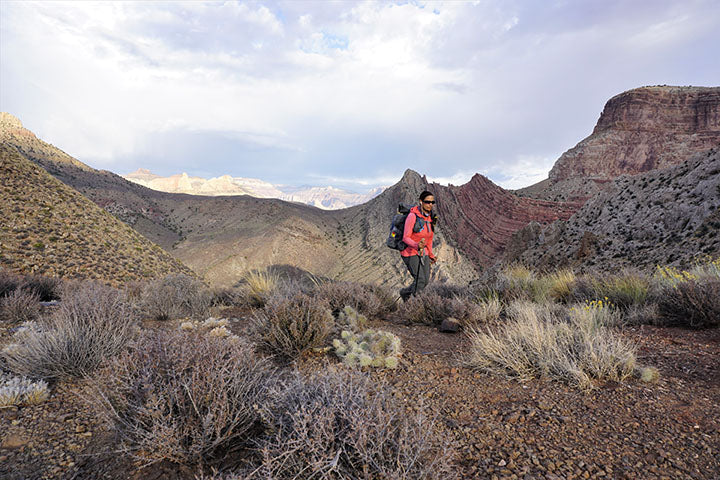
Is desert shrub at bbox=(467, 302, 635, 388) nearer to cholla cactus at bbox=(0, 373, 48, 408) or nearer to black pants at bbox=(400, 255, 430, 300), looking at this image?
black pants at bbox=(400, 255, 430, 300)

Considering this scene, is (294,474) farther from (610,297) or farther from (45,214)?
(45,214)

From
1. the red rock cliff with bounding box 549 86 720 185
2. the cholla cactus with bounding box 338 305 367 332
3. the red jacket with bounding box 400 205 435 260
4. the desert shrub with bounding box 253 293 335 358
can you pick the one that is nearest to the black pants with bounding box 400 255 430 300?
the red jacket with bounding box 400 205 435 260

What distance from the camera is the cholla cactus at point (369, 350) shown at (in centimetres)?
349

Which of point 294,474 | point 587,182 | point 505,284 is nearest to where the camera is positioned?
point 294,474

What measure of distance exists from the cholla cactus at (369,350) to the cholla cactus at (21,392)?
2.66m

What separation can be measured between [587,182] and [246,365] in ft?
183

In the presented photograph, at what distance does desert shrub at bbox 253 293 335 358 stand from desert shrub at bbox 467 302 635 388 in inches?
71.7

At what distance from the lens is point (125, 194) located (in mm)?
53469

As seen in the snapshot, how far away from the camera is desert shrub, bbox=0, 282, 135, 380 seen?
10.2ft

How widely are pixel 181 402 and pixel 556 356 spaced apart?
3.38 meters

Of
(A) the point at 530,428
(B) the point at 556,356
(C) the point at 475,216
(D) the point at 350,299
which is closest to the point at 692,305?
(B) the point at 556,356

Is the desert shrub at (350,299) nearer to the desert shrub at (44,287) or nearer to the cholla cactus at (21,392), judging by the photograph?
the cholla cactus at (21,392)

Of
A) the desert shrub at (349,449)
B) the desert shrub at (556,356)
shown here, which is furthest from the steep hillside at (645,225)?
the desert shrub at (349,449)

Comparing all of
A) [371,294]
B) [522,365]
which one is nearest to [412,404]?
→ [522,365]
